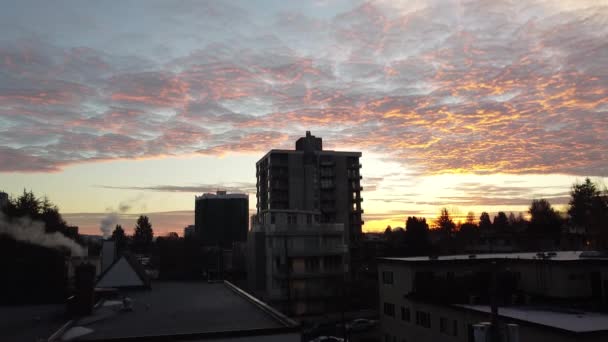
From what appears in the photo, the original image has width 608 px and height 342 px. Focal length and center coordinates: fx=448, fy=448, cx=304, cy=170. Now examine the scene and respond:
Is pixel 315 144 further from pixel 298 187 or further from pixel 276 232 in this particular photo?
pixel 276 232

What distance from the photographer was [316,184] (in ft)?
331

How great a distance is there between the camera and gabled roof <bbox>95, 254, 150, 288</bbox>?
48.8 m

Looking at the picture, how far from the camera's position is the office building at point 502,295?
2702cm

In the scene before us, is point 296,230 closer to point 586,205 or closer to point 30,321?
point 30,321

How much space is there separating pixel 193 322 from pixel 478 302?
68.5 feet

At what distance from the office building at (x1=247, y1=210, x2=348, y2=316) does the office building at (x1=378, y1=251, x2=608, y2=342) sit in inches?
807

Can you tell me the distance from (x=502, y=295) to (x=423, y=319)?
659 cm

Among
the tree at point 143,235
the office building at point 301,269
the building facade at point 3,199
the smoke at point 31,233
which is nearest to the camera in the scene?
the smoke at point 31,233

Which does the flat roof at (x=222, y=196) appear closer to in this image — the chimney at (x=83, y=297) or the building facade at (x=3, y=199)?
the building facade at (x=3, y=199)

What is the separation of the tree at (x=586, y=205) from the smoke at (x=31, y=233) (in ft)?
317

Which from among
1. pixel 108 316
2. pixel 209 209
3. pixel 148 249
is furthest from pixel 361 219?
pixel 148 249

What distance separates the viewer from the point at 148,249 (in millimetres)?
185500

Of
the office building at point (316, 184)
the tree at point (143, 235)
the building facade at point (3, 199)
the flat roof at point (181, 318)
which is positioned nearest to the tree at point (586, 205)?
the office building at point (316, 184)

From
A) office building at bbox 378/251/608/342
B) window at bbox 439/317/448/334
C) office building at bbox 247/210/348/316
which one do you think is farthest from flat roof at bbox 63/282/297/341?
office building at bbox 247/210/348/316
